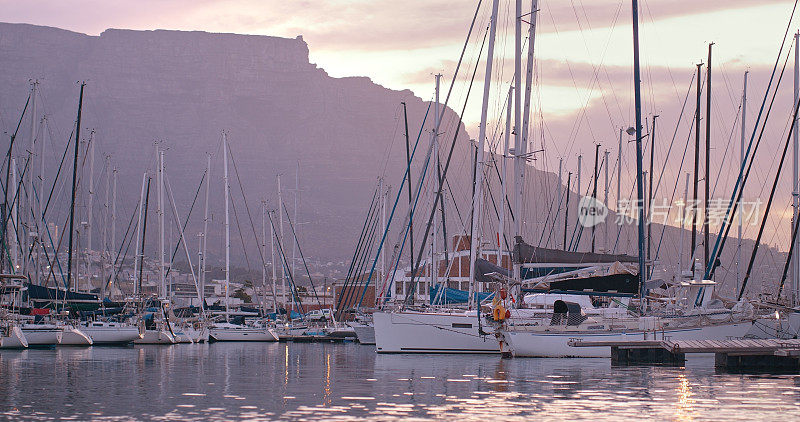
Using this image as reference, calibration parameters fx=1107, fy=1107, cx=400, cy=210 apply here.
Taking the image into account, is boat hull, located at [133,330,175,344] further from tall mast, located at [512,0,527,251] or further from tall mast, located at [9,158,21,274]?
tall mast, located at [512,0,527,251]

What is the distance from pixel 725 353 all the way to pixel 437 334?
13691mm

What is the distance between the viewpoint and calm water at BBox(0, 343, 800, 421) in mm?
19328

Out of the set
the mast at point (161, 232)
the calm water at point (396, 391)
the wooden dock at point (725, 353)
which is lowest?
the calm water at point (396, 391)

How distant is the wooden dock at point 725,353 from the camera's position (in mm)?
30500

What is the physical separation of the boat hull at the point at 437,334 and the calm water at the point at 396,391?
5.68 meters

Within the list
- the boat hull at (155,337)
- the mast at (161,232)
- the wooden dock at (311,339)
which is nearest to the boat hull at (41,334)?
the boat hull at (155,337)

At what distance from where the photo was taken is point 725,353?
3116 centimetres

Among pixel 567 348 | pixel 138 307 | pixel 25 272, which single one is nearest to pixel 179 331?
pixel 138 307

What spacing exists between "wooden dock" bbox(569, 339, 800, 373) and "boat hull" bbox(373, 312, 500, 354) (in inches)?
313

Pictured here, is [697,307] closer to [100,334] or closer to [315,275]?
[100,334]

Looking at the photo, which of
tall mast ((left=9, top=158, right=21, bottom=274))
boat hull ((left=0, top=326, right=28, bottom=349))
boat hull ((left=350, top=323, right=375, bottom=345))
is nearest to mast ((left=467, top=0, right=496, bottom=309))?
boat hull ((left=350, top=323, right=375, bottom=345))

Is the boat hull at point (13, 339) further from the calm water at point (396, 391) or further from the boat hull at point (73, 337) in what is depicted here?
the calm water at point (396, 391)

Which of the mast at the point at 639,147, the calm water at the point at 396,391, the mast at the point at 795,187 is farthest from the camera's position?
the mast at the point at 795,187

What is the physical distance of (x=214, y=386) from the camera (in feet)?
85.5
